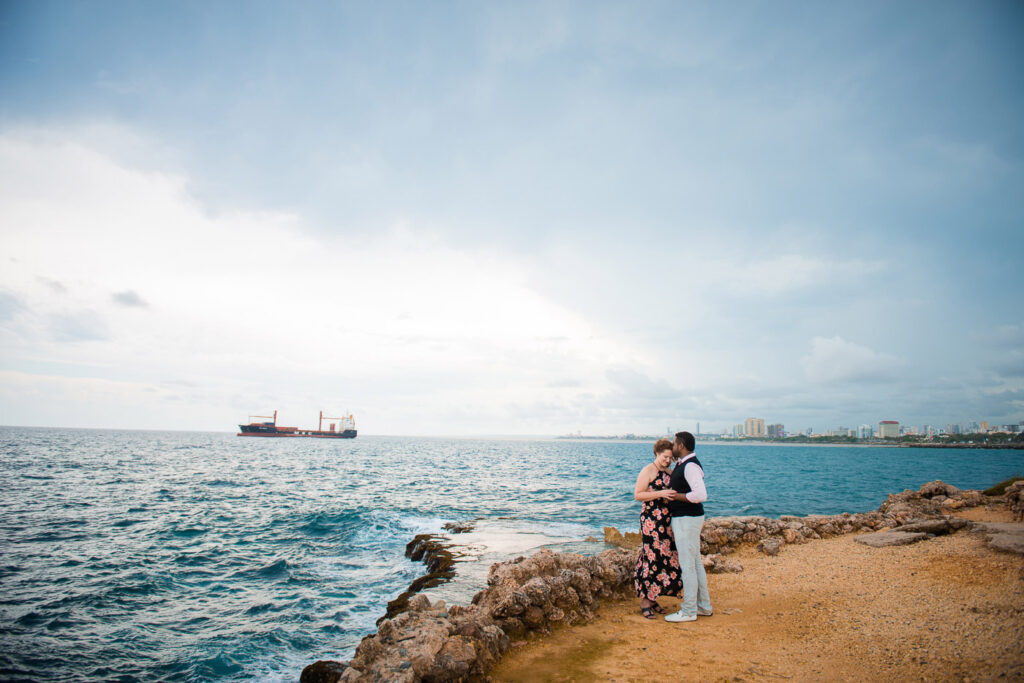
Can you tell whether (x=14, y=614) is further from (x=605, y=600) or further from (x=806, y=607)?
(x=806, y=607)

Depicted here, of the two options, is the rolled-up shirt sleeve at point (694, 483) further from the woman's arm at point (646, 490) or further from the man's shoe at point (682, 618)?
the man's shoe at point (682, 618)

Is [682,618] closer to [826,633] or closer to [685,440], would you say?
[826,633]

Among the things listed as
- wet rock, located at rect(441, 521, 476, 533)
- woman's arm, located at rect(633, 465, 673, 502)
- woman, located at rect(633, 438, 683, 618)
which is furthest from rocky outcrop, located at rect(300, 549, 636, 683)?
wet rock, located at rect(441, 521, 476, 533)

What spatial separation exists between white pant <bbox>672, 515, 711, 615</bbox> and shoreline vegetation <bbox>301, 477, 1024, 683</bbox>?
0.35 metres

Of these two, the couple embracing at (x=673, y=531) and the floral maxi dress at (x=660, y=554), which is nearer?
the couple embracing at (x=673, y=531)

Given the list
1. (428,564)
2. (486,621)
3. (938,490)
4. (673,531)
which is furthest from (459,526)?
(938,490)

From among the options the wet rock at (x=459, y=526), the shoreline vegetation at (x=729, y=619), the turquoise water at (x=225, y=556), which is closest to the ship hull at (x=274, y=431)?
the turquoise water at (x=225, y=556)

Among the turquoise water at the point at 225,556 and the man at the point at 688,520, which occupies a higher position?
the man at the point at 688,520

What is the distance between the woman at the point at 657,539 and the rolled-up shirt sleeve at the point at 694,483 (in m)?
0.44

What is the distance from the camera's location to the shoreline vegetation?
5.00m

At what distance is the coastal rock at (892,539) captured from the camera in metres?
10.1

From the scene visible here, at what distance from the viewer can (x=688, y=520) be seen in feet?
20.2

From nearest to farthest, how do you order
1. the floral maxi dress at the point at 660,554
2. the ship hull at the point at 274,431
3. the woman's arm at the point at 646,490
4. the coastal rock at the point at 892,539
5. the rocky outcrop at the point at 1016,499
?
the woman's arm at the point at 646,490 → the floral maxi dress at the point at 660,554 → the coastal rock at the point at 892,539 → the rocky outcrop at the point at 1016,499 → the ship hull at the point at 274,431

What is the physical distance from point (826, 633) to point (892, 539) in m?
6.16
